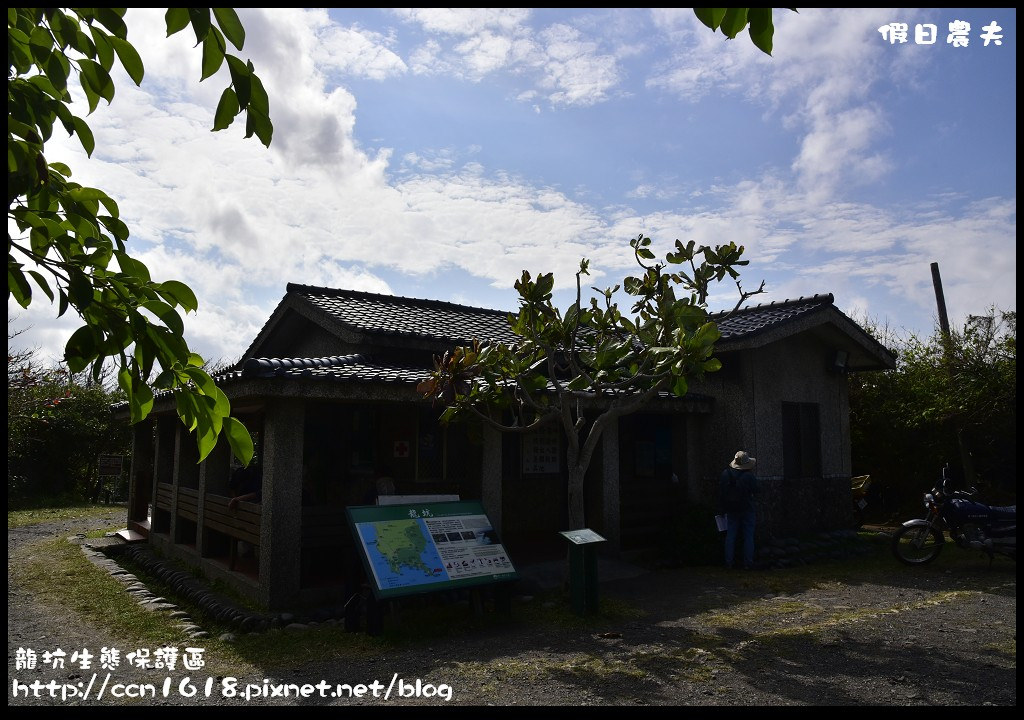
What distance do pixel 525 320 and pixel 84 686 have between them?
17.0 feet

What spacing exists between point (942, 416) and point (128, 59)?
56.1ft

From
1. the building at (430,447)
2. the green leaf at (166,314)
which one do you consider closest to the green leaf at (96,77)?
the green leaf at (166,314)

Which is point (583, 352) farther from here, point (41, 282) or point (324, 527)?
point (41, 282)

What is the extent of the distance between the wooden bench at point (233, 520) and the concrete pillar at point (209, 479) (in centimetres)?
13

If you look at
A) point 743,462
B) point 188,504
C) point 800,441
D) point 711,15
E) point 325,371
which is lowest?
point 188,504

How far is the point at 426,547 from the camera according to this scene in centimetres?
768

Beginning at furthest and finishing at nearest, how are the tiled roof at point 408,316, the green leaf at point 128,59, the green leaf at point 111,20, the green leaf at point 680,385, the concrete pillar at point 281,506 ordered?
the tiled roof at point 408,316 → the concrete pillar at point 281,506 → the green leaf at point 680,385 → the green leaf at point 128,59 → the green leaf at point 111,20

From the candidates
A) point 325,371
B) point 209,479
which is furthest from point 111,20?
point 209,479

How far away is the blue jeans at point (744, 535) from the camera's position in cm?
1088

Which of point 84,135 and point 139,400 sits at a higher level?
point 84,135

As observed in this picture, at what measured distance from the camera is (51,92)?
2.09 m

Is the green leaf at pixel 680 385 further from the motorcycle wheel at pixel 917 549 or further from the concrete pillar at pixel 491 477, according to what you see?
the motorcycle wheel at pixel 917 549
